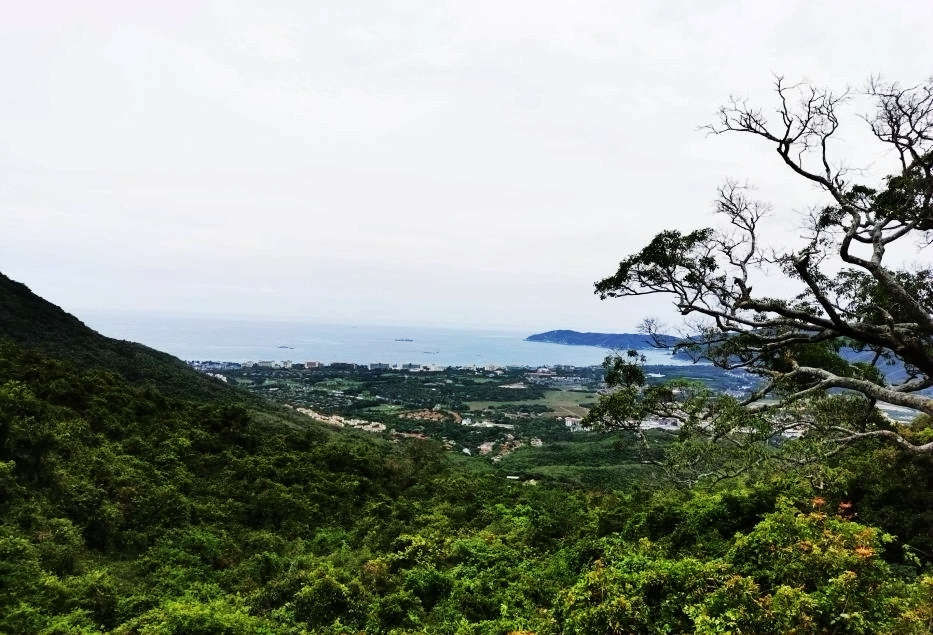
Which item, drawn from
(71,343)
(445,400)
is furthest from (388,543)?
(445,400)

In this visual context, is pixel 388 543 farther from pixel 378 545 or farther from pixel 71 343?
pixel 71 343

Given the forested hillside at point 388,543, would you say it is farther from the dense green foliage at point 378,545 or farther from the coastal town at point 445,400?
the coastal town at point 445,400

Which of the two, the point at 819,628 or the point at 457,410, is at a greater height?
the point at 819,628

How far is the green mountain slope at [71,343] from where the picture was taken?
34875mm

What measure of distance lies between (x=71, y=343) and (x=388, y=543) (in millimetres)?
40498

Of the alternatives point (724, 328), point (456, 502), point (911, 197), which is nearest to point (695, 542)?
point (724, 328)

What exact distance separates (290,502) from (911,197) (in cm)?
1905

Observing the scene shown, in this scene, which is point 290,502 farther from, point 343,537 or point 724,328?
point 724,328

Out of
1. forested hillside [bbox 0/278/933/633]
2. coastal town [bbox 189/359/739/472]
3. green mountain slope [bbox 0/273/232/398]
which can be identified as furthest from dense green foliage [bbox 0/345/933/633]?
coastal town [bbox 189/359/739/472]

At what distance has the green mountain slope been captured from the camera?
114ft

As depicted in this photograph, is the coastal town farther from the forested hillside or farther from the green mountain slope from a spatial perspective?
the forested hillside

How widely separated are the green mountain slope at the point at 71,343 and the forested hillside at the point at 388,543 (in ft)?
64.7

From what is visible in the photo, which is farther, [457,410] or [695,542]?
[457,410]

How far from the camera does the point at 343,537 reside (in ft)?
44.0
